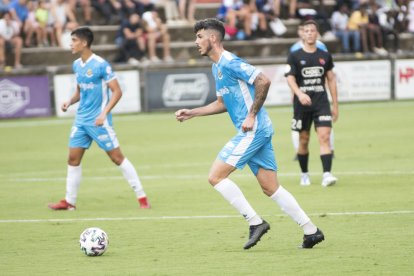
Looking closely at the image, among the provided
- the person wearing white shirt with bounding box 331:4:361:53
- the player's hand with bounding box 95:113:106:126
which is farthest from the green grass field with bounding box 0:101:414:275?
the person wearing white shirt with bounding box 331:4:361:53

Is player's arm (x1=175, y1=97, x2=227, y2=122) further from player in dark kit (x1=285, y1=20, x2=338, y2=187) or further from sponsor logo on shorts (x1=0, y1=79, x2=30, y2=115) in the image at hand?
sponsor logo on shorts (x1=0, y1=79, x2=30, y2=115)

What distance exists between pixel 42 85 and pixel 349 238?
59.5 feet

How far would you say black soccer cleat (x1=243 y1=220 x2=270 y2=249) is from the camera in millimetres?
9219

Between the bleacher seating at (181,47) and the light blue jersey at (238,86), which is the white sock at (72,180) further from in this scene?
the bleacher seating at (181,47)

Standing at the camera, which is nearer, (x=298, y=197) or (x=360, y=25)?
(x=298, y=197)

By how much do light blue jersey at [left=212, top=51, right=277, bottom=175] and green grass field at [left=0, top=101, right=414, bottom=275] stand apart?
92cm

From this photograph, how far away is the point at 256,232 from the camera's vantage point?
30.3 feet

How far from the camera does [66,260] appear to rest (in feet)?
29.8

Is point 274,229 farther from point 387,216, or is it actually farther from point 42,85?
point 42,85

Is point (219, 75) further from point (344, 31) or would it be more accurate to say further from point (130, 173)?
point (344, 31)

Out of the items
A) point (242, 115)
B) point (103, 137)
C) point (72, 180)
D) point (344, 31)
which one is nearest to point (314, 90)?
point (103, 137)

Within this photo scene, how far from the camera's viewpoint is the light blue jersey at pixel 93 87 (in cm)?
1241

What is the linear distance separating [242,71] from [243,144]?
713 millimetres

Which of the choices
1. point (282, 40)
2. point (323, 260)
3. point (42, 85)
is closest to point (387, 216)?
point (323, 260)
